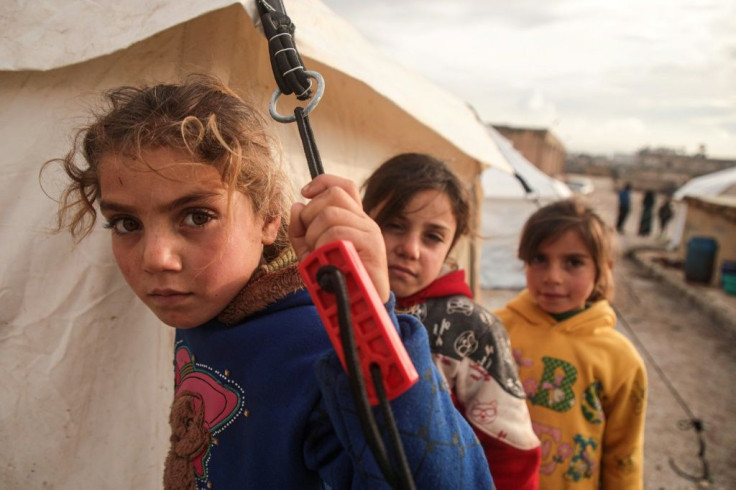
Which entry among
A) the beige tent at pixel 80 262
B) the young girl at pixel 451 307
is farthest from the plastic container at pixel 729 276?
the beige tent at pixel 80 262

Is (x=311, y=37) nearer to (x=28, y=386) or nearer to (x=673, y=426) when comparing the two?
(x=28, y=386)

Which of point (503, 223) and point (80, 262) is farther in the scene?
point (503, 223)

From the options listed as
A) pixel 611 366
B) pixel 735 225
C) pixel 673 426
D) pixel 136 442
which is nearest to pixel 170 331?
pixel 136 442

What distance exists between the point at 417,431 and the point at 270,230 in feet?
1.68

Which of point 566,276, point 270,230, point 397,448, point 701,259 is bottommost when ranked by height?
point 701,259

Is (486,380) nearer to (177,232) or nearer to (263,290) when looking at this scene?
(263,290)

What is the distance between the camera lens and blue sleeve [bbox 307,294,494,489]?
59 centimetres

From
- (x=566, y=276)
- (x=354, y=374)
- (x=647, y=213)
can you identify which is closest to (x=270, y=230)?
(x=354, y=374)

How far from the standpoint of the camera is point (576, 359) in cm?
Result: 161

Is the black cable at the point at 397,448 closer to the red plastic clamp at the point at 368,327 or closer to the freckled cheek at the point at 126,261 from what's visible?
the red plastic clamp at the point at 368,327

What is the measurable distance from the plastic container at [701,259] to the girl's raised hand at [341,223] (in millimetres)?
8083

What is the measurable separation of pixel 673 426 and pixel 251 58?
3.83 m

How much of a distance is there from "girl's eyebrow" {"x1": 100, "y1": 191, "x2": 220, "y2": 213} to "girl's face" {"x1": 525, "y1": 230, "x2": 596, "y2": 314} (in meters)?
1.33

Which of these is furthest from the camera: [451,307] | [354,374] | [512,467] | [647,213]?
[647,213]
